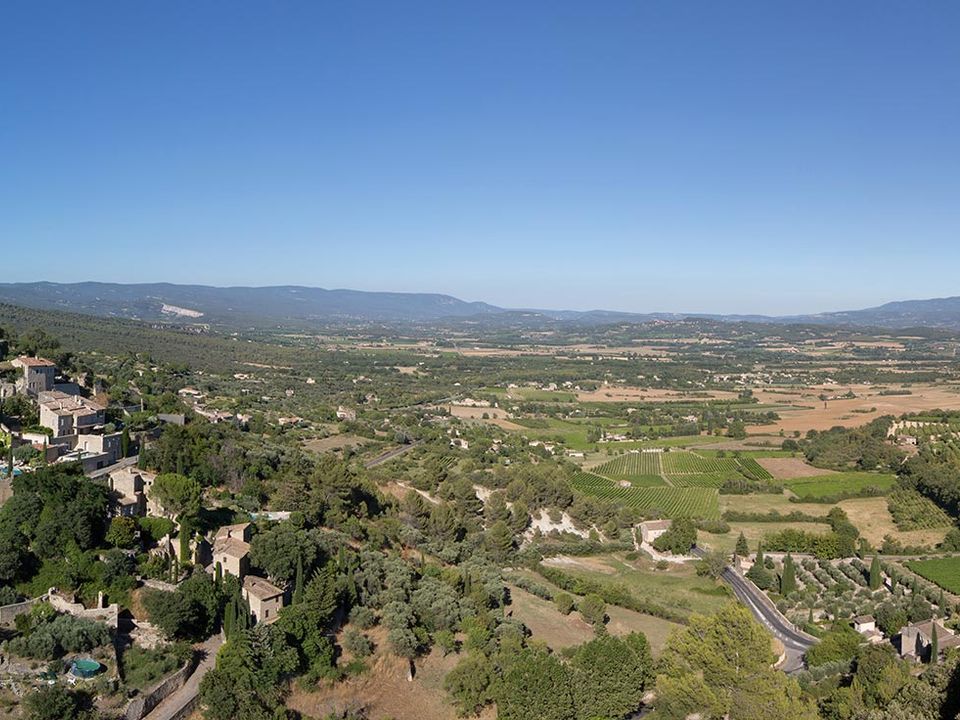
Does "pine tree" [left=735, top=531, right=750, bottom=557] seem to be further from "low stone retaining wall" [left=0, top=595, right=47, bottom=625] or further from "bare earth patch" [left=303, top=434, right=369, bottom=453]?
"low stone retaining wall" [left=0, top=595, right=47, bottom=625]

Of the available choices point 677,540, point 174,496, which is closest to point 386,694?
point 174,496

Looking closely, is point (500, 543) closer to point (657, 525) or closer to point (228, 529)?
point (657, 525)

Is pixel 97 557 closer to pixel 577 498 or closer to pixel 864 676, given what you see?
pixel 864 676

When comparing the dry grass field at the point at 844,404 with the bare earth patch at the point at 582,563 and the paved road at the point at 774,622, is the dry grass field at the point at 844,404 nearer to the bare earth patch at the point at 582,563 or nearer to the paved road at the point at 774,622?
the bare earth patch at the point at 582,563

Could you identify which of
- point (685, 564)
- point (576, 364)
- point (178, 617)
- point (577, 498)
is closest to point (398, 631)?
point (178, 617)

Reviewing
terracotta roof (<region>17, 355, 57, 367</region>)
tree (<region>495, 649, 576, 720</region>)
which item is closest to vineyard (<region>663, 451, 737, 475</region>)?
tree (<region>495, 649, 576, 720</region>)
